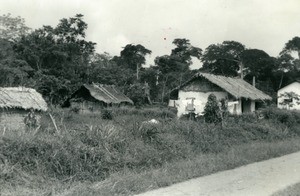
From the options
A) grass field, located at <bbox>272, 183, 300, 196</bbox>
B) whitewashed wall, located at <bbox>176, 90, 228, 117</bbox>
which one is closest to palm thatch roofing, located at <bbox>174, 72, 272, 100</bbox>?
whitewashed wall, located at <bbox>176, 90, 228, 117</bbox>

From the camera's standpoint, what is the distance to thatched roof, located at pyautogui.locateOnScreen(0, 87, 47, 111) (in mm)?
20422

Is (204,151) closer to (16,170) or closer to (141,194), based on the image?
(141,194)

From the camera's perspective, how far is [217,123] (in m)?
19.2

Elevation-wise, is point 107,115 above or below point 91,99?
below

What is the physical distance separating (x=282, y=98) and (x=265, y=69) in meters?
12.3

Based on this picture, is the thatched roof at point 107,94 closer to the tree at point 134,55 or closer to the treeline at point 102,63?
the treeline at point 102,63

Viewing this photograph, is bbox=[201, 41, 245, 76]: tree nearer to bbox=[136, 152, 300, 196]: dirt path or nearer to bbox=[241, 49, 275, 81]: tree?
bbox=[241, 49, 275, 81]: tree

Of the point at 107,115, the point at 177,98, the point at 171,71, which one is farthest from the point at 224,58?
the point at 107,115

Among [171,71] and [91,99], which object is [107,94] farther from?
[171,71]

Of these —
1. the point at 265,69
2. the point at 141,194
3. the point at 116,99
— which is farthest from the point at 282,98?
the point at 141,194

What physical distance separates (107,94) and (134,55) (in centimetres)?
2346

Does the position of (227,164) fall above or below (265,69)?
below

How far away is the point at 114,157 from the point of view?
10.2 m

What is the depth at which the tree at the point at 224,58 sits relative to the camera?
61.3 meters
